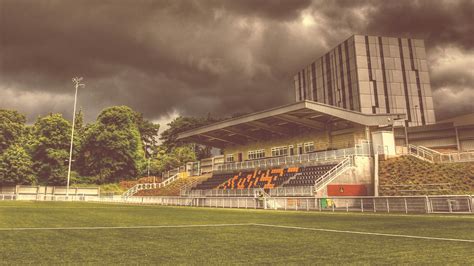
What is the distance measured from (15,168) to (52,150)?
646cm

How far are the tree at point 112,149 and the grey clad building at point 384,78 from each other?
4250 centimetres

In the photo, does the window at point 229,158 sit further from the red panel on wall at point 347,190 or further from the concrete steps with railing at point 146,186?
the red panel on wall at point 347,190

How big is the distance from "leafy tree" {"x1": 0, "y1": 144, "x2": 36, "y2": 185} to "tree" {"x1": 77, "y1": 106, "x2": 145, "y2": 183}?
10.00 meters

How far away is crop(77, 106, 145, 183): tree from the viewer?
6303 centimetres

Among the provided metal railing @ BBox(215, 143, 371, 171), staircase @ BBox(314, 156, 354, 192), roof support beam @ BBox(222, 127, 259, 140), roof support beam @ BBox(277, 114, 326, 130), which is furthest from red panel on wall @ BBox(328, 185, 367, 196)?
roof support beam @ BBox(222, 127, 259, 140)

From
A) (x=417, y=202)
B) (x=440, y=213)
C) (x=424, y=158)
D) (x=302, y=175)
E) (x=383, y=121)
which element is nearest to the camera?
(x=440, y=213)

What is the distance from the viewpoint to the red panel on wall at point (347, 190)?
102 ft

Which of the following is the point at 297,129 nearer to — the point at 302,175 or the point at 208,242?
the point at 302,175

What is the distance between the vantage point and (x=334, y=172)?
32.5 m

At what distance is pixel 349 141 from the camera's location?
41.0m

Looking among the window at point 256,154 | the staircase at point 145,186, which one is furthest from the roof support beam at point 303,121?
the staircase at point 145,186

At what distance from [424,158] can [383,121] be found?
6280 mm

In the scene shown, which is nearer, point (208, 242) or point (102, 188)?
point (208, 242)

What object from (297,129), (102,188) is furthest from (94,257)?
(102,188)
